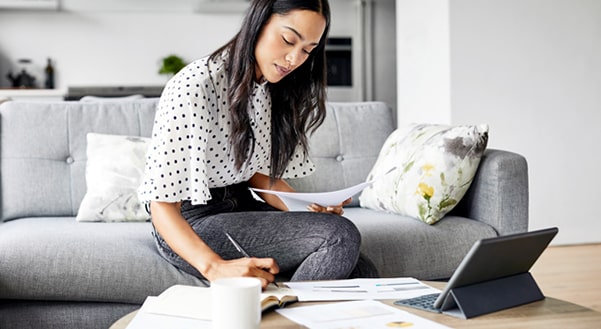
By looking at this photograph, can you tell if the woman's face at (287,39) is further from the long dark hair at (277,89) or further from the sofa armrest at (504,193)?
the sofa armrest at (504,193)

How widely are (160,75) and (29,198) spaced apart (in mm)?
3951

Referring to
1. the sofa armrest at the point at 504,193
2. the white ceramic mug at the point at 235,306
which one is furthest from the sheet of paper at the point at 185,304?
the sofa armrest at the point at 504,193

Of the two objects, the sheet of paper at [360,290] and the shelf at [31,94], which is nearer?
the sheet of paper at [360,290]

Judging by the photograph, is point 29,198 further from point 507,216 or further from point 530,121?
point 530,121

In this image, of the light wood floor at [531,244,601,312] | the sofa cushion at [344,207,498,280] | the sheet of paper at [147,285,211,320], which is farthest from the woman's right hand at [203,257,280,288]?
the light wood floor at [531,244,601,312]

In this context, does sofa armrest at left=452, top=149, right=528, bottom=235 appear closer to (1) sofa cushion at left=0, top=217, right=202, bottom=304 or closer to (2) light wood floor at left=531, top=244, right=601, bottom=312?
(2) light wood floor at left=531, top=244, right=601, bottom=312

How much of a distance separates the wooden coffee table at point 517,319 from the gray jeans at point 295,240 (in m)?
0.47

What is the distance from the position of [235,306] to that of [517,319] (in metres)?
0.47

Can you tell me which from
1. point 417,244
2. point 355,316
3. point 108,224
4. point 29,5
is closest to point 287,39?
point 355,316

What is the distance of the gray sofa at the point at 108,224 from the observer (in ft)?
6.37

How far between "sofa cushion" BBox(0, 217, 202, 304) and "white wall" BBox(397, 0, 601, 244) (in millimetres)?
2767

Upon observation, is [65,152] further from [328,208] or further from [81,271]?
[328,208]

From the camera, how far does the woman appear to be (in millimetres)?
1603

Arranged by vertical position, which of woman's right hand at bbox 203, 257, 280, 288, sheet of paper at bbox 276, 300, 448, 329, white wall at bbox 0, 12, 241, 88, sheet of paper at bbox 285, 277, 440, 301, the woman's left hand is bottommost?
sheet of paper at bbox 285, 277, 440, 301
